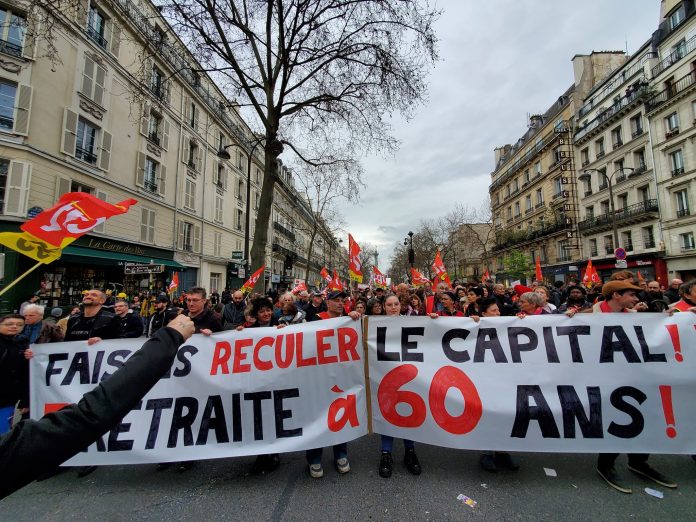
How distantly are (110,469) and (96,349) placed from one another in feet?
4.17

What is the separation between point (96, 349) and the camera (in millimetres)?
3514

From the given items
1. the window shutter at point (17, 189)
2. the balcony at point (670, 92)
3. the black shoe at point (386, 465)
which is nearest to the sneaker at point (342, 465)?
the black shoe at point (386, 465)

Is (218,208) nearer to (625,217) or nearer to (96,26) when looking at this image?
(96,26)

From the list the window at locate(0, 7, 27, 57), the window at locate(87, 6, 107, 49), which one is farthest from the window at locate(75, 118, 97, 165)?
the window at locate(87, 6, 107, 49)

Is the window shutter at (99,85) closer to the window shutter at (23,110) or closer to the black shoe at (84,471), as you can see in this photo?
the window shutter at (23,110)

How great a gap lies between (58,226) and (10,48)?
16.4 meters

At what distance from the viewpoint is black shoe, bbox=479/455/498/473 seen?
10.7 ft

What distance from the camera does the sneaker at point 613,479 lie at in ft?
9.61

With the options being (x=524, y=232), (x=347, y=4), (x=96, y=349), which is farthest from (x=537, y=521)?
(x=524, y=232)

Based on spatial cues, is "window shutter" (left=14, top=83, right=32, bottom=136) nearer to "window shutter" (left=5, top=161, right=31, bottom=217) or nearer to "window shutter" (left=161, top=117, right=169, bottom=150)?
"window shutter" (left=5, top=161, right=31, bottom=217)

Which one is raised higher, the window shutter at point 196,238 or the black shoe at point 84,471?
the window shutter at point 196,238

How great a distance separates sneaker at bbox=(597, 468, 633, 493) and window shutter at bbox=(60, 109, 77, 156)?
20.8 metres

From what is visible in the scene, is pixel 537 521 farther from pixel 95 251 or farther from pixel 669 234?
pixel 669 234

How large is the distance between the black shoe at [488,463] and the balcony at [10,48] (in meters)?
20.6
